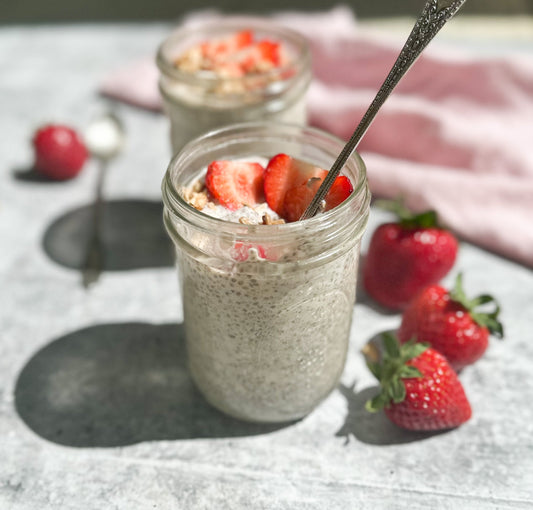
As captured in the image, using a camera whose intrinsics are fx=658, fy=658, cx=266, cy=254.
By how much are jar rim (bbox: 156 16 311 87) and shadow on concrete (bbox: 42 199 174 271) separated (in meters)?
0.38

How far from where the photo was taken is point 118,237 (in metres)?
1.51

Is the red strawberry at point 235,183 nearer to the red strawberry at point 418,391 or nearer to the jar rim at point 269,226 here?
the jar rim at point 269,226

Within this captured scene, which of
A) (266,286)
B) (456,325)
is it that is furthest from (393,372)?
(266,286)

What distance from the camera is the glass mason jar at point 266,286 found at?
86 cm

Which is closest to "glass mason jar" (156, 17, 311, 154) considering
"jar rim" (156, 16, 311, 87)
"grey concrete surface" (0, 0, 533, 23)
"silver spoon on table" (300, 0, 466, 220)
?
"jar rim" (156, 16, 311, 87)

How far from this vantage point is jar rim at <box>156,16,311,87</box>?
124 centimetres

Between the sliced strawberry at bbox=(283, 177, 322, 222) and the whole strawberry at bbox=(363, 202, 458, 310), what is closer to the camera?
the sliced strawberry at bbox=(283, 177, 322, 222)

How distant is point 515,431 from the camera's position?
106 cm

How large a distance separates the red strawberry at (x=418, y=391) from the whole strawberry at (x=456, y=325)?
0.07m

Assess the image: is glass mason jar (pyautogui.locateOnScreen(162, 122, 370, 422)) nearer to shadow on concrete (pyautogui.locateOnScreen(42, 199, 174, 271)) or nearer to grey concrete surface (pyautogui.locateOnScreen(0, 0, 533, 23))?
shadow on concrete (pyautogui.locateOnScreen(42, 199, 174, 271))

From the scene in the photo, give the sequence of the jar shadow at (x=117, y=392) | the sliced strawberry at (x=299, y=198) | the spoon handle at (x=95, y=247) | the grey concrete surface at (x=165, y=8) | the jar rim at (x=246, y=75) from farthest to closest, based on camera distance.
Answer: the grey concrete surface at (x=165, y=8), the spoon handle at (x=95, y=247), the jar rim at (x=246, y=75), the jar shadow at (x=117, y=392), the sliced strawberry at (x=299, y=198)

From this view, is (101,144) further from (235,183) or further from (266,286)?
(266,286)

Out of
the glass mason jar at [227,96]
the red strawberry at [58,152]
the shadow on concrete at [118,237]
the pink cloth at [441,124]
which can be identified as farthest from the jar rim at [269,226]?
the red strawberry at [58,152]

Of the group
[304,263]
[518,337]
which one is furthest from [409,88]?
[304,263]
